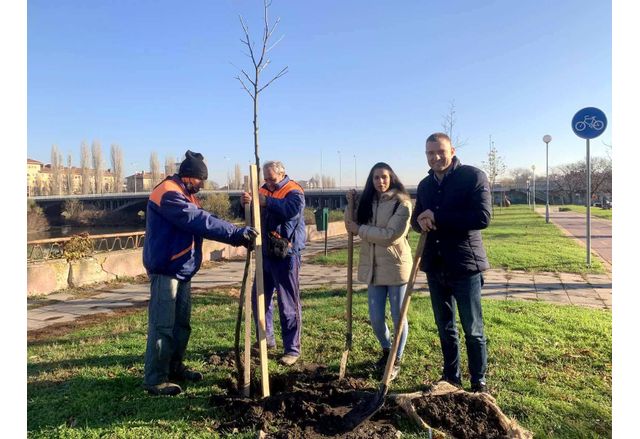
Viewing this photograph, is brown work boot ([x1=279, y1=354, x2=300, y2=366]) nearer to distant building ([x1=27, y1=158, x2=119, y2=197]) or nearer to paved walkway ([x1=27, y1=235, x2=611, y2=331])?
paved walkway ([x1=27, y1=235, x2=611, y2=331])

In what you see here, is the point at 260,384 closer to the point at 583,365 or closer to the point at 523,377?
the point at 523,377

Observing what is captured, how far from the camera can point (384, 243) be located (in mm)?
3902

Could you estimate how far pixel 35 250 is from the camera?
1011cm

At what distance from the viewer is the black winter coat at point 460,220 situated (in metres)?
3.29

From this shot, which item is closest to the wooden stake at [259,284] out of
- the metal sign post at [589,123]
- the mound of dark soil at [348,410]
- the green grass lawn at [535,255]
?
the mound of dark soil at [348,410]

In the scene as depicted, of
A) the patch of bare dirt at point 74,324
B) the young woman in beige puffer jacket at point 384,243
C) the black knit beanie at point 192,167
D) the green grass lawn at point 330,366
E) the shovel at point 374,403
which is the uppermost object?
the black knit beanie at point 192,167

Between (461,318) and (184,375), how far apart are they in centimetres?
250

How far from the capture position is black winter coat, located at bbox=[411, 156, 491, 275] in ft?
10.8

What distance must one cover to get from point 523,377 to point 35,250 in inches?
414

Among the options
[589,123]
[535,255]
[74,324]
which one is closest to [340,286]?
[74,324]

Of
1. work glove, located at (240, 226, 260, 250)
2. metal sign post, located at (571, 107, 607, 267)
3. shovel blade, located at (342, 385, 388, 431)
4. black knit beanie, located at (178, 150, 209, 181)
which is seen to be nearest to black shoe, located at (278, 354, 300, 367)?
shovel blade, located at (342, 385, 388, 431)

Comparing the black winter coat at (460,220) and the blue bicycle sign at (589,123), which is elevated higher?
the blue bicycle sign at (589,123)

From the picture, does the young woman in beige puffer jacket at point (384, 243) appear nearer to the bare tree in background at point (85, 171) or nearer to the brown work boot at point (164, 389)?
the brown work boot at point (164, 389)

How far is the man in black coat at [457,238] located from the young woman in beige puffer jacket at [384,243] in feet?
1.05
